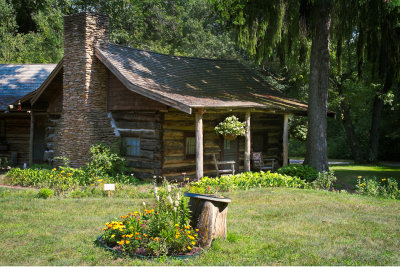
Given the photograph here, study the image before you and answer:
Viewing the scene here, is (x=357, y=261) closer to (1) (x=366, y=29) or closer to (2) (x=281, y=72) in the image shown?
(1) (x=366, y=29)

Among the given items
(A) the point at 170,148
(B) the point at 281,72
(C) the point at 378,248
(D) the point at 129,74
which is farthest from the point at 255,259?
(B) the point at 281,72

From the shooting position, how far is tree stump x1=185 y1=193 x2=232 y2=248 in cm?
717

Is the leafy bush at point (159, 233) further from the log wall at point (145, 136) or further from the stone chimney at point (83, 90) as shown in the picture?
the stone chimney at point (83, 90)

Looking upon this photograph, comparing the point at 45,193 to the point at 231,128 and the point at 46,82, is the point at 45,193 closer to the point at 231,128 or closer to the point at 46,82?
the point at 231,128

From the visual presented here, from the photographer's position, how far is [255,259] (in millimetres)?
6641

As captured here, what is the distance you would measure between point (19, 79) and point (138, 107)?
10935mm

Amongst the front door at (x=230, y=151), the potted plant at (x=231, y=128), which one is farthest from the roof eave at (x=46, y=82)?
the front door at (x=230, y=151)

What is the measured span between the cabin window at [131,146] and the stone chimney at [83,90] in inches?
20.6

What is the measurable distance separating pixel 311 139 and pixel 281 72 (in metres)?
19.9

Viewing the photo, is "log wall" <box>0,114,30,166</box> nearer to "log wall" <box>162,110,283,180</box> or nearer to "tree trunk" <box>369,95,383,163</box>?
"log wall" <box>162,110,283,180</box>

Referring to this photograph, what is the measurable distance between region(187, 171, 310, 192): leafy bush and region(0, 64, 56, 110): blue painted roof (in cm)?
1188

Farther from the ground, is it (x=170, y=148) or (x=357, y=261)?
(x=170, y=148)

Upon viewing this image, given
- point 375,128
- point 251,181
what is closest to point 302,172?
point 251,181

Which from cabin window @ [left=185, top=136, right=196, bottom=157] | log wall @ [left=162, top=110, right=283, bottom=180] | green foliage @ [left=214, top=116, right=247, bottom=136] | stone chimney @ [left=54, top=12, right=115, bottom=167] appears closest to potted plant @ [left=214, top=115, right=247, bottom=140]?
green foliage @ [left=214, top=116, right=247, bottom=136]
